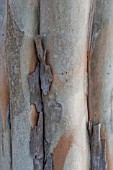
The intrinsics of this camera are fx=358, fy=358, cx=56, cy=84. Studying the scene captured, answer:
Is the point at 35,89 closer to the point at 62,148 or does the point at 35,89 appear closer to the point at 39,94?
the point at 39,94

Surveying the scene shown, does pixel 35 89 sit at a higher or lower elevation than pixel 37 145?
higher

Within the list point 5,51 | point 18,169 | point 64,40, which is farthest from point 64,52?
point 18,169

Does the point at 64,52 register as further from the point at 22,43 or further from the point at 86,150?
the point at 86,150

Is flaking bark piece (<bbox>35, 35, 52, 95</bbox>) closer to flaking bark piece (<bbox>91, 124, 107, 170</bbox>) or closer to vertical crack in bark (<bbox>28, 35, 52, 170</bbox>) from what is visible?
vertical crack in bark (<bbox>28, 35, 52, 170</bbox>)

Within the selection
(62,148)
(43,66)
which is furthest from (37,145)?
(43,66)

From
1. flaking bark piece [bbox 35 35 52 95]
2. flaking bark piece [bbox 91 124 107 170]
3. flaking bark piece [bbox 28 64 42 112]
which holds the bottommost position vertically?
flaking bark piece [bbox 91 124 107 170]

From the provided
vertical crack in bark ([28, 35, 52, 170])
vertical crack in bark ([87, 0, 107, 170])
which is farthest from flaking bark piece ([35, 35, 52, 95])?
vertical crack in bark ([87, 0, 107, 170])

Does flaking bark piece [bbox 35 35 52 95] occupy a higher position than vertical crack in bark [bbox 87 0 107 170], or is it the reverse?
flaking bark piece [bbox 35 35 52 95]

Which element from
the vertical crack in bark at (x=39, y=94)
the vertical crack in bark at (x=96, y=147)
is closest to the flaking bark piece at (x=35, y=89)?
the vertical crack in bark at (x=39, y=94)
